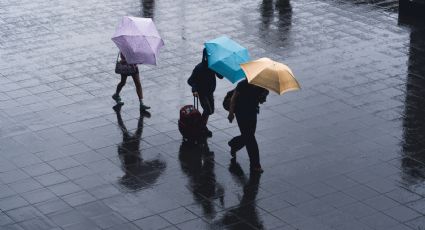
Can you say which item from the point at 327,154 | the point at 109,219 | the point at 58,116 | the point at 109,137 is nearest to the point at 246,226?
the point at 109,219

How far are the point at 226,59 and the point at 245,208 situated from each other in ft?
8.33

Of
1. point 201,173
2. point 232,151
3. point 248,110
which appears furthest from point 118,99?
point 248,110

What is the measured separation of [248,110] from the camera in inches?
533

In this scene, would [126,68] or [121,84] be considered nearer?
[126,68]

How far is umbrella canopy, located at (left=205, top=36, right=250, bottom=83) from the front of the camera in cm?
1392

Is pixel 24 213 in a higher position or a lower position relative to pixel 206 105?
lower

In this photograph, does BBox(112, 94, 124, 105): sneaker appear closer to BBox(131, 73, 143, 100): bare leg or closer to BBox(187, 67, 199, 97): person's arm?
BBox(131, 73, 143, 100): bare leg

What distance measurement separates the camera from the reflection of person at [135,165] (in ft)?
44.3

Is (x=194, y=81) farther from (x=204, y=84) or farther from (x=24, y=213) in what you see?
(x=24, y=213)

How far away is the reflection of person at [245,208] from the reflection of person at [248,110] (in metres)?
0.27

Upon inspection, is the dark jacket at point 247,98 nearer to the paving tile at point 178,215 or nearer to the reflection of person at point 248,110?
the reflection of person at point 248,110

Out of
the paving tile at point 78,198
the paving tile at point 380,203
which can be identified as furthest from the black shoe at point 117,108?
the paving tile at point 380,203

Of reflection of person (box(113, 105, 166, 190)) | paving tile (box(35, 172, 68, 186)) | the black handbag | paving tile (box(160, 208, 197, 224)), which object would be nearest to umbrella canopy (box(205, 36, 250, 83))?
reflection of person (box(113, 105, 166, 190))

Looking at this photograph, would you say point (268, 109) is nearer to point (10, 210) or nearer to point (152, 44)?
point (152, 44)
